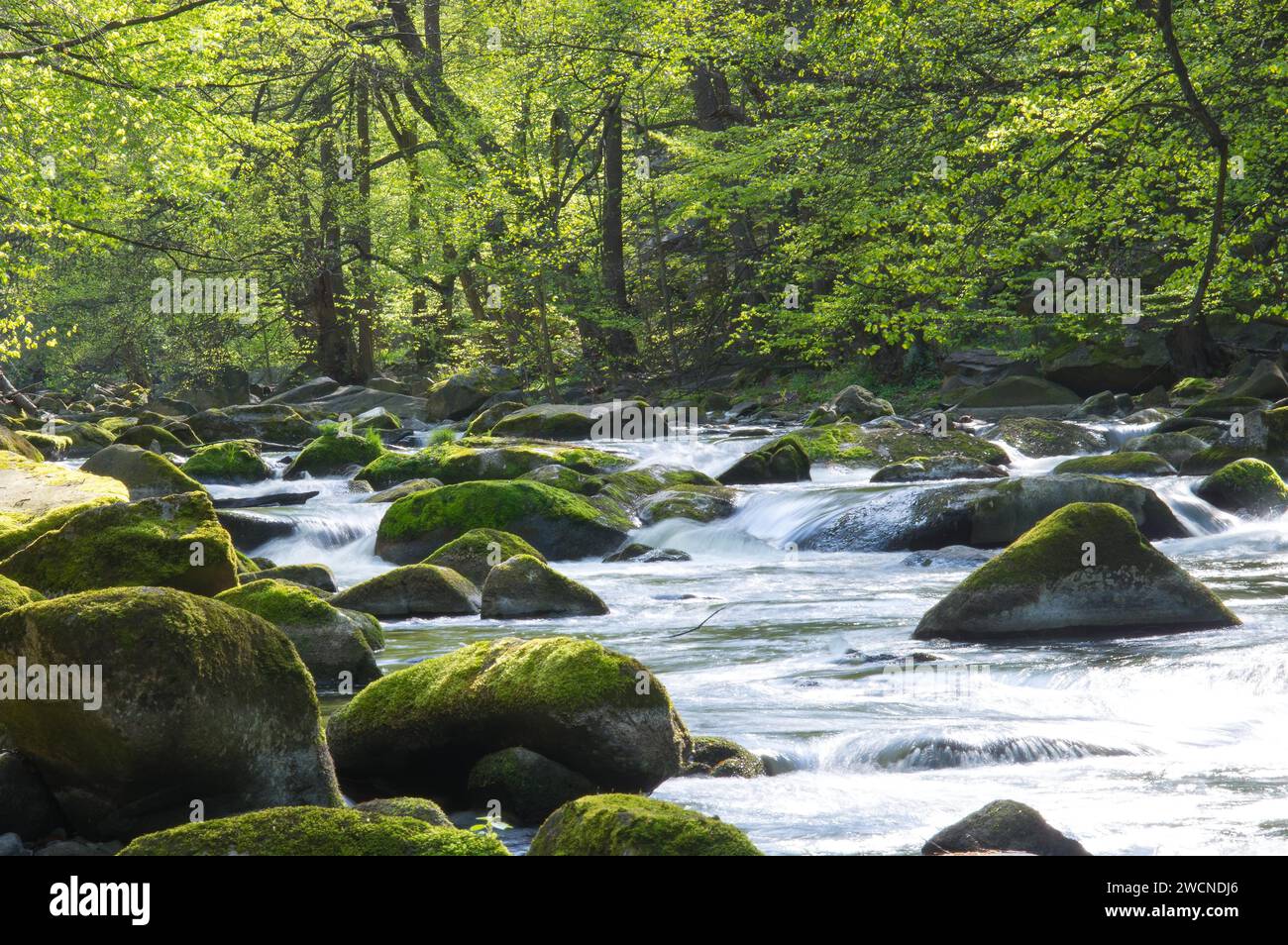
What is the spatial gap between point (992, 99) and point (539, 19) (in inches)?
677

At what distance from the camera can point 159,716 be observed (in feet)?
13.7

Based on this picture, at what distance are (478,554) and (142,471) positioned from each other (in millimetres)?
4765

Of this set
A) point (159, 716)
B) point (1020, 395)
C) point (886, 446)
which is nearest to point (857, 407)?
point (1020, 395)

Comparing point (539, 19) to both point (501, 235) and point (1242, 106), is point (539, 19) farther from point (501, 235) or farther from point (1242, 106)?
point (1242, 106)

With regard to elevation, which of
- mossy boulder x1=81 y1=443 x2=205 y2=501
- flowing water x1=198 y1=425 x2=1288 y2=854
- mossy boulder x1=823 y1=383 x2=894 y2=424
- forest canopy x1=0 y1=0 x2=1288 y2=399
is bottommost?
flowing water x1=198 y1=425 x2=1288 y2=854

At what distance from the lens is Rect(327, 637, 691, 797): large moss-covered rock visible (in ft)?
16.4

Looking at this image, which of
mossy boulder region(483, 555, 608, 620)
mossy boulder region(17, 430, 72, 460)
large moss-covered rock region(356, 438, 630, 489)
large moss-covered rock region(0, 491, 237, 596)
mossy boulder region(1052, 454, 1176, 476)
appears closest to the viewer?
large moss-covered rock region(0, 491, 237, 596)

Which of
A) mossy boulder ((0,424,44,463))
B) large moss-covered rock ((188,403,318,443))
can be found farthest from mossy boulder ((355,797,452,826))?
large moss-covered rock ((188,403,318,443))

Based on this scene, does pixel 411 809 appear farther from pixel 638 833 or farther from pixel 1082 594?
pixel 1082 594

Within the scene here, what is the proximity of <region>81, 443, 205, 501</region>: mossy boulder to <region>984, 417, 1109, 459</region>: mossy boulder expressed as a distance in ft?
35.5

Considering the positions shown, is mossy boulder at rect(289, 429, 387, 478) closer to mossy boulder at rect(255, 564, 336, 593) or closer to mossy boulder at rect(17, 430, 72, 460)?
mossy boulder at rect(17, 430, 72, 460)

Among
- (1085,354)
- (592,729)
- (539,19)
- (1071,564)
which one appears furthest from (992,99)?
(539,19)

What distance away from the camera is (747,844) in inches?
133

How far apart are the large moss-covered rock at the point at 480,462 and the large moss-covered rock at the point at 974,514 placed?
154 inches
